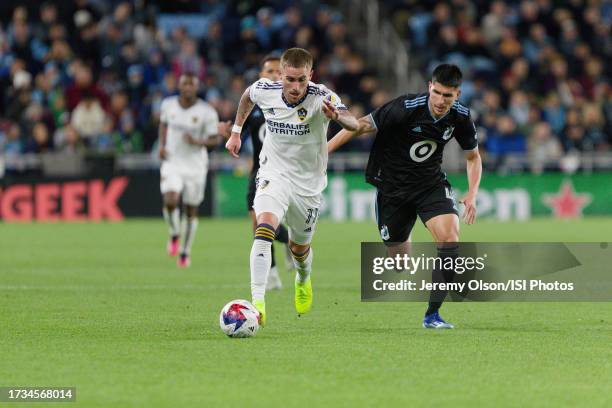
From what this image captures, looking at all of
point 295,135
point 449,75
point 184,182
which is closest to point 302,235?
point 295,135

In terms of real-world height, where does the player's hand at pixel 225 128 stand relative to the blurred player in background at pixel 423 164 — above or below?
above

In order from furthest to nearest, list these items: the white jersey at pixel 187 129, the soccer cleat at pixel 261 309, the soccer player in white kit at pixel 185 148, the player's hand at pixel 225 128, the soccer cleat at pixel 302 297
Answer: the white jersey at pixel 187 129 → the soccer player in white kit at pixel 185 148 → the player's hand at pixel 225 128 → the soccer cleat at pixel 302 297 → the soccer cleat at pixel 261 309

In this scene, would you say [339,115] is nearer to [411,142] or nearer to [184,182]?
[411,142]

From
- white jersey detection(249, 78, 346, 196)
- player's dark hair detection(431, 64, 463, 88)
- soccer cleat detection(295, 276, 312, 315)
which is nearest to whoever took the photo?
player's dark hair detection(431, 64, 463, 88)

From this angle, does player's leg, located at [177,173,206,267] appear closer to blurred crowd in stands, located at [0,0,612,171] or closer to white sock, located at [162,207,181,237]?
white sock, located at [162,207,181,237]

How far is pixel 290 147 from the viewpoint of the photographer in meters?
10.2

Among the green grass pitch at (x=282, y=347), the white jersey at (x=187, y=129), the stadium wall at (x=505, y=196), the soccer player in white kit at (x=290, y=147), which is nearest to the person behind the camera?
the green grass pitch at (x=282, y=347)

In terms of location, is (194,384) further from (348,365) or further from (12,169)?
(12,169)

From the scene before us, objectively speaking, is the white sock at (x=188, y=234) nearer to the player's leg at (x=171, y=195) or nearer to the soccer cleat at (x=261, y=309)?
the player's leg at (x=171, y=195)

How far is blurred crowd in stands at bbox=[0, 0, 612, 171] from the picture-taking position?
85.3 feet

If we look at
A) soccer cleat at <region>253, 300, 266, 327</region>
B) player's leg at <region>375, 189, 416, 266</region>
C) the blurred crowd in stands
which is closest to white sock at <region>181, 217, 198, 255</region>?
player's leg at <region>375, 189, 416, 266</region>

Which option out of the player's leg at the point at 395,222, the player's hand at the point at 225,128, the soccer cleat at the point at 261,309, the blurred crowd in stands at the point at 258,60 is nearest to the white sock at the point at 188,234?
the player's hand at the point at 225,128

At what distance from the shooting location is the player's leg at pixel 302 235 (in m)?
10.4

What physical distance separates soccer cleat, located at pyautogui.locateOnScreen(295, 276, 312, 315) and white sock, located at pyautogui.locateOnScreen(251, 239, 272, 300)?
127 centimetres
